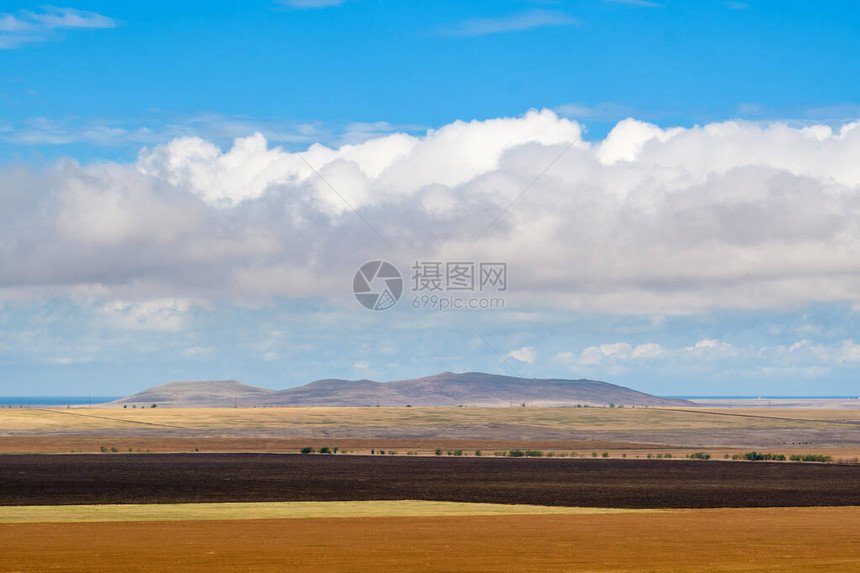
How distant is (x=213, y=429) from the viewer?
186 m

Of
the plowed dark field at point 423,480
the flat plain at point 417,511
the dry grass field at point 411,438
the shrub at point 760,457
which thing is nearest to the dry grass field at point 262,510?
the flat plain at point 417,511

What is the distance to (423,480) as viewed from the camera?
83.7 m

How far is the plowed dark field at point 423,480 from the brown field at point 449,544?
43.8 feet

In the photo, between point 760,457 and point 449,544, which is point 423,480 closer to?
point 449,544

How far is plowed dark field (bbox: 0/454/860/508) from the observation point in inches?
2638

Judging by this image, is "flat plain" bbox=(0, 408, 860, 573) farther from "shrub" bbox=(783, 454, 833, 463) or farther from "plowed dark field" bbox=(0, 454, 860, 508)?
"shrub" bbox=(783, 454, 833, 463)

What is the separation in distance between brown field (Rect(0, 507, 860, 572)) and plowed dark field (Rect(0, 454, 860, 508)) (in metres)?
13.4

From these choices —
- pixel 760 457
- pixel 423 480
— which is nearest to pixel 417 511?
pixel 423 480

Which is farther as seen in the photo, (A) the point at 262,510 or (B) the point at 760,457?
(B) the point at 760,457

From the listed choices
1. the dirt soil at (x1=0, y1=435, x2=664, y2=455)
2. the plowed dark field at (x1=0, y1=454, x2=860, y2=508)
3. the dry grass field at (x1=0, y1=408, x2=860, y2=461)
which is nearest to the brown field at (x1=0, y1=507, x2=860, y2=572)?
the plowed dark field at (x1=0, y1=454, x2=860, y2=508)

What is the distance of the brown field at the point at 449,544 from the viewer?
1436 inches

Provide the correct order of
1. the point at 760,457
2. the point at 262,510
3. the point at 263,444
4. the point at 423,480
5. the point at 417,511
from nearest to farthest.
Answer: the point at 262,510 → the point at 417,511 → the point at 423,480 → the point at 760,457 → the point at 263,444

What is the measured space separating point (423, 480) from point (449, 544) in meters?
41.5

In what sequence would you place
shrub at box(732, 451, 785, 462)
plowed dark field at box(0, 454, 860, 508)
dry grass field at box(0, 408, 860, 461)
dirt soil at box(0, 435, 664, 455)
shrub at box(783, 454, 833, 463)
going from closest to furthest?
1. plowed dark field at box(0, 454, 860, 508)
2. shrub at box(783, 454, 833, 463)
3. shrub at box(732, 451, 785, 462)
4. dirt soil at box(0, 435, 664, 455)
5. dry grass field at box(0, 408, 860, 461)
